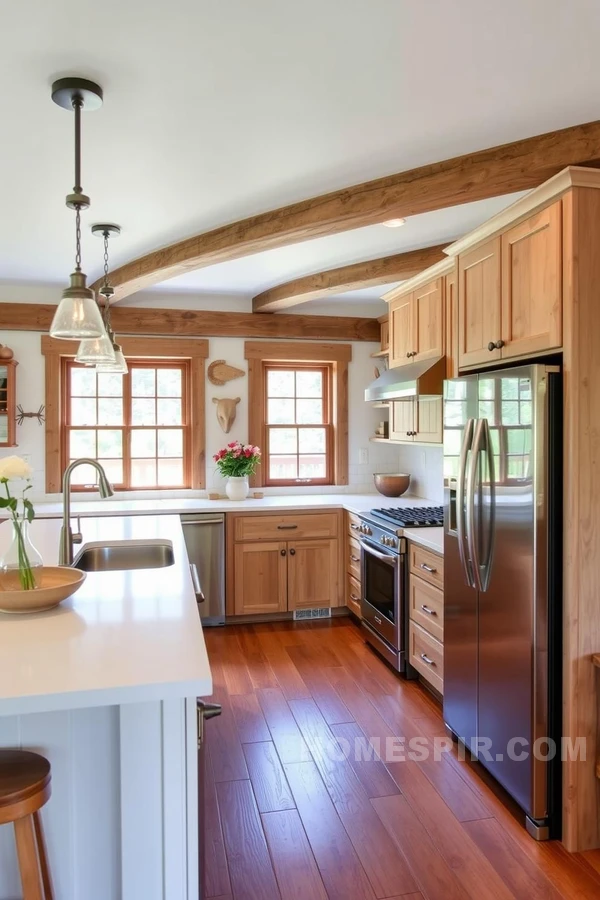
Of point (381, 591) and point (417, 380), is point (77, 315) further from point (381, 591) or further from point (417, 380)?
point (381, 591)

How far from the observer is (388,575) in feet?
12.4

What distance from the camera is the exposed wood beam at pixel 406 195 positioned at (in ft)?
7.27

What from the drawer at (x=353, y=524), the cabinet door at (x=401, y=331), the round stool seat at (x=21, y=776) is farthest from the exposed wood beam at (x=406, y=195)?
the round stool seat at (x=21, y=776)

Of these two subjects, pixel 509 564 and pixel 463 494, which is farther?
pixel 463 494

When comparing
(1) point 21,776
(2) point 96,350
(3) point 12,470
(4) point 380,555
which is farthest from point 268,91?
(4) point 380,555

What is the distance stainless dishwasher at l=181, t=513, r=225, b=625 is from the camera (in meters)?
4.43

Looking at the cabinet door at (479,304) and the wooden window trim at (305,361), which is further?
the wooden window trim at (305,361)

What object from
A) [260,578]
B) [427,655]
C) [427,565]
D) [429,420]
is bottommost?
[427,655]

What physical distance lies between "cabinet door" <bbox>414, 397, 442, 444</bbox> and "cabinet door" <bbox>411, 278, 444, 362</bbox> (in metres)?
0.29

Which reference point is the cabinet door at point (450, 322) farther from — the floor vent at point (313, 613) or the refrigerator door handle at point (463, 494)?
the floor vent at point (313, 613)

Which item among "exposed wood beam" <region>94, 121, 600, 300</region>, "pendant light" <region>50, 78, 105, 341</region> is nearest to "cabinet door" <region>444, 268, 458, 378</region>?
"exposed wood beam" <region>94, 121, 600, 300</region>

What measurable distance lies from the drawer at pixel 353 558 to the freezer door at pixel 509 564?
1.92 m

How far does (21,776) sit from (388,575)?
2714mm

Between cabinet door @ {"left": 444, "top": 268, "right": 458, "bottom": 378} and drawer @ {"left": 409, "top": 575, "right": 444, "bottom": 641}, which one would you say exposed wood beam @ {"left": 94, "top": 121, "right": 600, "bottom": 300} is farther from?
drawer @ {"left": 409, "top": 575, "right": 444, "bottom": 641}
